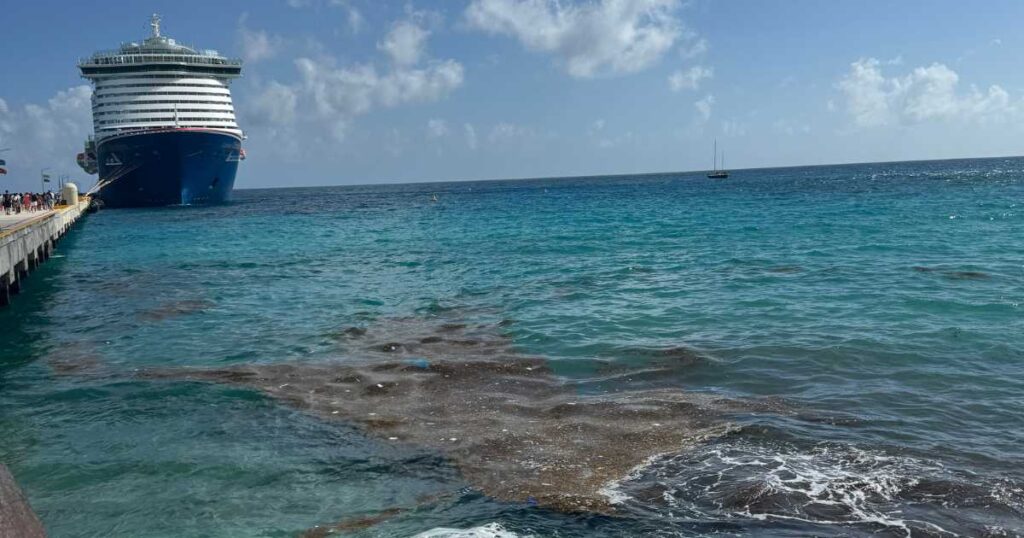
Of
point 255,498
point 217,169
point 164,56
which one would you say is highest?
point 164,56

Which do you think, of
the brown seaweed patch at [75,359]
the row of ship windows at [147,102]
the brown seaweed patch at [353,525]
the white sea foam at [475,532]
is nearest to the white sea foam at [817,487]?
the white sea foam at [475,532]

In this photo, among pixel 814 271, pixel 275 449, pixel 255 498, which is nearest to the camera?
pixel 255 498

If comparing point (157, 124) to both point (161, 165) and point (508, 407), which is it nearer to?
point (161, 165)

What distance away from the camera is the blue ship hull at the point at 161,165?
70.5 m

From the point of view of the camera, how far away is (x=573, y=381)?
12508 millimetres

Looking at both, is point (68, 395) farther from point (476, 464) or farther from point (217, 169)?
point (217, 169)

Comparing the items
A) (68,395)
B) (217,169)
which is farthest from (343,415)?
(217,169)

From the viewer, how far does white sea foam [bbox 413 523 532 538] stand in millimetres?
7086

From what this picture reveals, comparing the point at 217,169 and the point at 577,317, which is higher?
the point at 217,169

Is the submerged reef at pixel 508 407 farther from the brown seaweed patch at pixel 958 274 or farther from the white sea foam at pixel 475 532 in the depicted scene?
the brown seaweed patch at pixel 958 274

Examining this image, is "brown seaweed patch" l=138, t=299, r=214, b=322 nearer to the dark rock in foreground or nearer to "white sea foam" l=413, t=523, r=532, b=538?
"white sea foam" l=413, t=523, r=532, b=538

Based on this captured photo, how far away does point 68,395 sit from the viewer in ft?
40.5

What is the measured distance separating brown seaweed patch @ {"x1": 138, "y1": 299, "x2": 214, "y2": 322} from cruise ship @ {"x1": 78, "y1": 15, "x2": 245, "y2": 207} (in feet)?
175

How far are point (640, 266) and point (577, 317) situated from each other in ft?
29.7
